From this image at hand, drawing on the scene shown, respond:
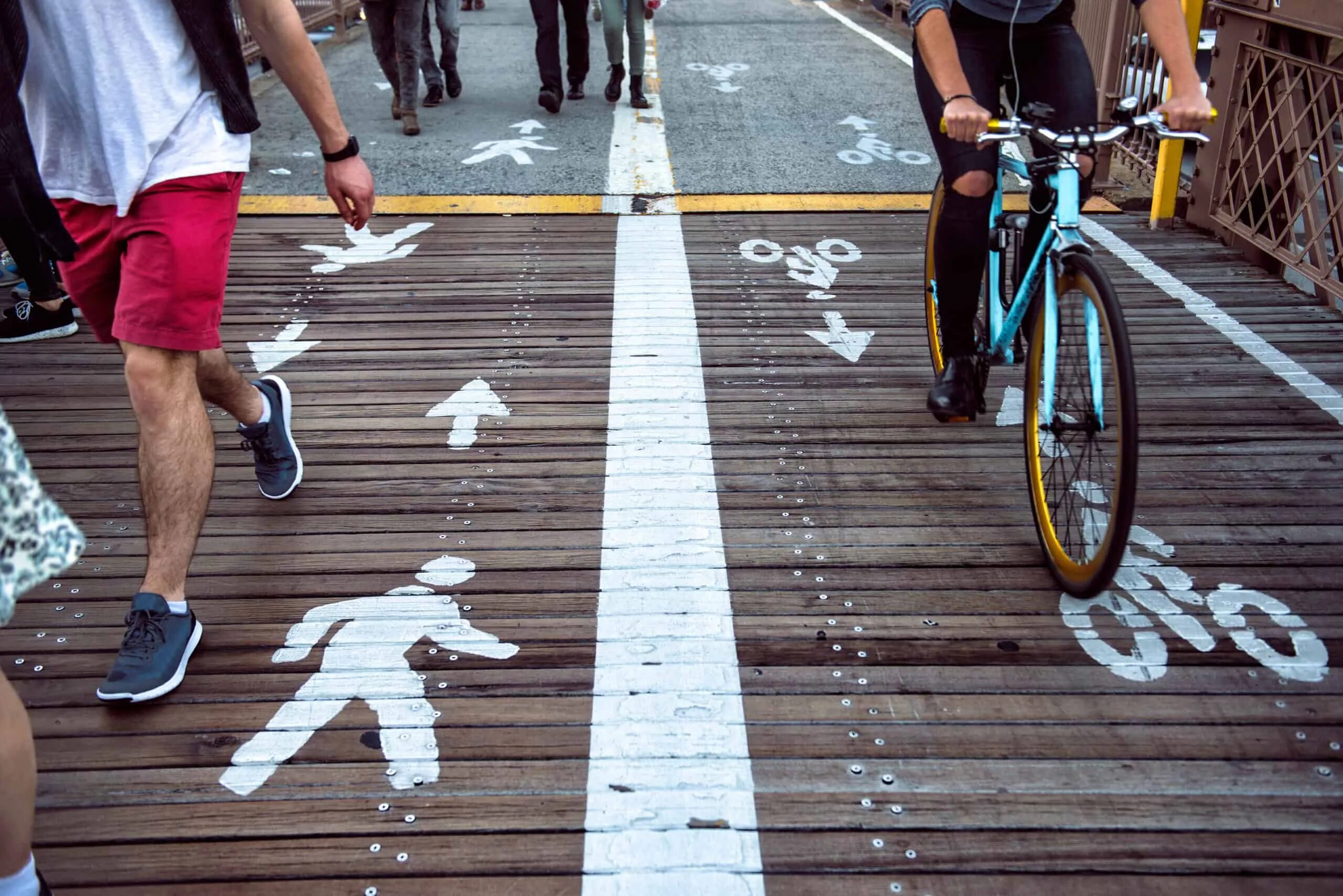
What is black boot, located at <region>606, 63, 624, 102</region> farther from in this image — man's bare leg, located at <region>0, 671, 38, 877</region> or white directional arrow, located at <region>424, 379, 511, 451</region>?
man's bare leg, located at <region>0, 671, 38, 877</region>

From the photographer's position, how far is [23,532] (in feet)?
5.14

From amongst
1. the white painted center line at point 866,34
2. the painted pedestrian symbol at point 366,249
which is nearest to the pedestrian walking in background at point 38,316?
the painted pedestrian symbol at point 366,249

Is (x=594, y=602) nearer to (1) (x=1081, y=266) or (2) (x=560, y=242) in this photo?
(1) (x=1081, y=266)

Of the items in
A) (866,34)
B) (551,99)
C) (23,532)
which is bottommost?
(866,34)

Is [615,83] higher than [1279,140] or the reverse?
the reverse

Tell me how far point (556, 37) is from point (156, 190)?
5.71 metres

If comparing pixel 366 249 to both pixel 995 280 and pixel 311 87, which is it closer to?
pixel 311 87

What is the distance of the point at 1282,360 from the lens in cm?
399

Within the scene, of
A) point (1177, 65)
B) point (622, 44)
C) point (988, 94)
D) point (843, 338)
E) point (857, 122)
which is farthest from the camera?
point (622, 44)

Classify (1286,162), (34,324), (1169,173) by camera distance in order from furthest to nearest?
(1169,173) → (1286,162) → (34,324)

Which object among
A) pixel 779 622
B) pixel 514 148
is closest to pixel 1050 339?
pixel 779 622

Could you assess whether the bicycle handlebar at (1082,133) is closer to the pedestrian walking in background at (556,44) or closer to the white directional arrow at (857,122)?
the white directional arrow at (857,122)

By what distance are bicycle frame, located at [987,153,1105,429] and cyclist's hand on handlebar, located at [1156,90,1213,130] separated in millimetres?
236

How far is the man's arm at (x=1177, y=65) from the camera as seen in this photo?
2551mm
